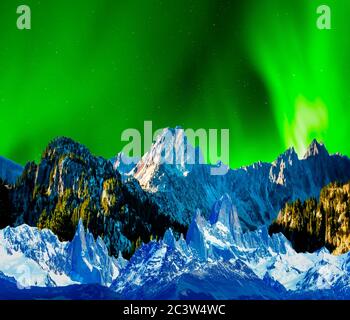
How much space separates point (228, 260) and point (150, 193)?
2.28m

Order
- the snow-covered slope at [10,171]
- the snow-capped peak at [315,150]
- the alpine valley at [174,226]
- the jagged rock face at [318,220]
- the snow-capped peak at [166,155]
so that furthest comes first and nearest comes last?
1. the snow-capped peak at [315,150]
2. the jagged rock face at [318,220]
3. the snow-capped peak at [166,155]
4. the snow-covered slope at [10,171]
5. the alpine valley at [174,226]

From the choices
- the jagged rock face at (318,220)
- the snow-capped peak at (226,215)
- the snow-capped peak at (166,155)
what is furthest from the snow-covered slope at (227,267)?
the snow-capped peak at (166,155)

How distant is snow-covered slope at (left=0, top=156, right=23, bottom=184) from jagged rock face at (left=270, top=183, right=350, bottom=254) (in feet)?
18.9

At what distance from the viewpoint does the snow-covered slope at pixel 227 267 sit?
59.3 feet

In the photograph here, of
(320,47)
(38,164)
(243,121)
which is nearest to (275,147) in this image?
(243,121)

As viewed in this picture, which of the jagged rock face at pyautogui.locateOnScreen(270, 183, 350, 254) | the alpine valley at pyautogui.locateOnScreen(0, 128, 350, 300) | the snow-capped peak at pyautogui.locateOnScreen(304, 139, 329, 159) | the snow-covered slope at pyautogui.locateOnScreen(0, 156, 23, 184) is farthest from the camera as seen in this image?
the snow-capped peak at pyautogui.locateOnScreen(304, 139, 329, 159)

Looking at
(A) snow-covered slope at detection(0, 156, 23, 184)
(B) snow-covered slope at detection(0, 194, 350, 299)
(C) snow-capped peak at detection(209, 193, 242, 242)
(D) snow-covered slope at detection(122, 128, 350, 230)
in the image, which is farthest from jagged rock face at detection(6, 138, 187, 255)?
(C) snow-capped peak at detection(209, 193, 242, 242)

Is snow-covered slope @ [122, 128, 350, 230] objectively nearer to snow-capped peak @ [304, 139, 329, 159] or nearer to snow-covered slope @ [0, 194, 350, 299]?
snow-capped peak @ [304, 139, 329, 159]

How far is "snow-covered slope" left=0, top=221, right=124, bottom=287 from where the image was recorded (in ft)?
58.7

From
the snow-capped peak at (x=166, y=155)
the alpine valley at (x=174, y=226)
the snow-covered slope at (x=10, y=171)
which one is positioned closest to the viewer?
the alpine valley at (x=174, y=226)

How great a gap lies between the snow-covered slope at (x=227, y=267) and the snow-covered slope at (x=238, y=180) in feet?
0.97

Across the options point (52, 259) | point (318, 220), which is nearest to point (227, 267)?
point (318, 220)

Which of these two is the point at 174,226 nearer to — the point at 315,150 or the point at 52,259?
the point at 52,259

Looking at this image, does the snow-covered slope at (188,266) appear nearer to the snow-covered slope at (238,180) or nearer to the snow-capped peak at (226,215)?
the snow-capped peak at (226,215)
